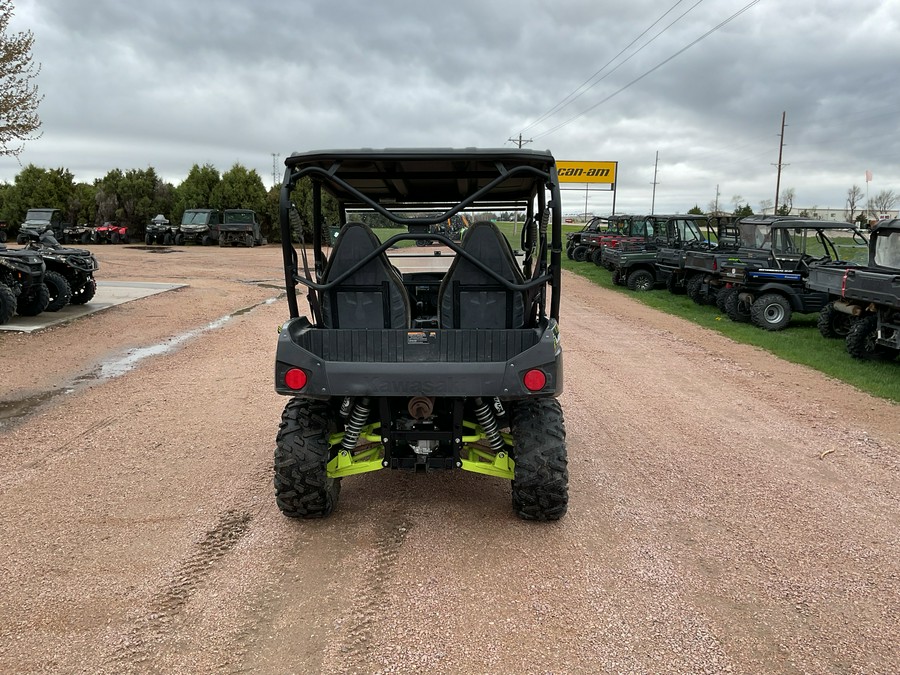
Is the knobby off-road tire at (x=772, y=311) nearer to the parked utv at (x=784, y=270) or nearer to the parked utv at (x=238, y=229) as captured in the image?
the parked utv at (x=784, y=270)

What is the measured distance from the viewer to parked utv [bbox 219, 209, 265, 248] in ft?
114

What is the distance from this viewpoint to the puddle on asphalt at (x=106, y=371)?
6568mm

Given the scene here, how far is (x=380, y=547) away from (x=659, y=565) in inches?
59.0

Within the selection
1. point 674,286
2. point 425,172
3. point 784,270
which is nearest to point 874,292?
point 784,270

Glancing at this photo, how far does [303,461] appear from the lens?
384 centimetres

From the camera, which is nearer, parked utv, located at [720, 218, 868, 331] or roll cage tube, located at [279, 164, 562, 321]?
roll cage tube, located at [279, 164, 562, 321]

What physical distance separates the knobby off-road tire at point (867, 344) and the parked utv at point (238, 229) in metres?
30.7

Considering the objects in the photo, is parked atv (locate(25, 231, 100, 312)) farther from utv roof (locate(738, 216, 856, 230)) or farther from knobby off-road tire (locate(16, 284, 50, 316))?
utv roof (locate(738, 216, 856, 230))

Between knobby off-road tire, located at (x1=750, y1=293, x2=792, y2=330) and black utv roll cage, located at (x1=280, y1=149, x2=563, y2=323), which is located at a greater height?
black utv roll cage, located at (x1=280, y1=149, x2=563, y2=323)

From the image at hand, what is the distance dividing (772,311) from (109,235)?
3620 cm

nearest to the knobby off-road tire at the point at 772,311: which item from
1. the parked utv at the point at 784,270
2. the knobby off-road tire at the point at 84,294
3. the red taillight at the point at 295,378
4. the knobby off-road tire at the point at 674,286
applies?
the parked utv at the point at 784,270

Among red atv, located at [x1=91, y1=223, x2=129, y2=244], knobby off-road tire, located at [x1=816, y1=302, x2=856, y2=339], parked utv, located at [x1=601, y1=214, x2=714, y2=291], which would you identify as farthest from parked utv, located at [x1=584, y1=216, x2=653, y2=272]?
red atv, located at [x1=91, y1=223, x2=129, y2=244]

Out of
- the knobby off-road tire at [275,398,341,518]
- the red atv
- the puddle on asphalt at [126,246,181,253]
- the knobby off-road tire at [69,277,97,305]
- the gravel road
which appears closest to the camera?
A: the gravel road

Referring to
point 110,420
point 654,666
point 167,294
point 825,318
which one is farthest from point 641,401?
point 167,294
